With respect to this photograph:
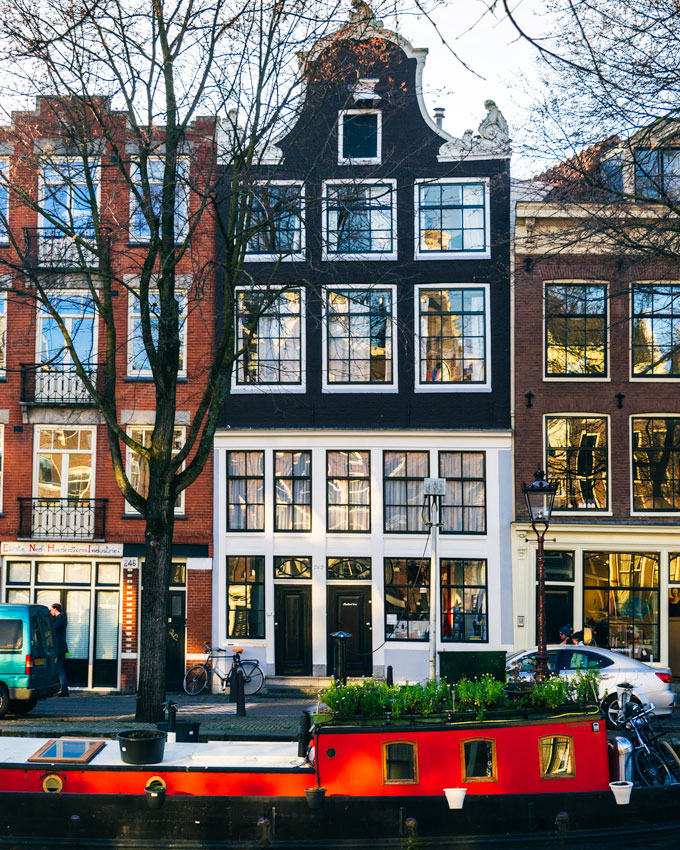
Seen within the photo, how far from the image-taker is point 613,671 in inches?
747

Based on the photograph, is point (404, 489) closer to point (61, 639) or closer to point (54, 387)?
point (61, 639)

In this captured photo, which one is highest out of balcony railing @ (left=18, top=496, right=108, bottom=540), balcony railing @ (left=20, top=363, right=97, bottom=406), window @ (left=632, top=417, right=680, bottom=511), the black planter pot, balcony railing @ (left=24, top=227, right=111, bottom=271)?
balcony railing @ (left=24, top=227, right=111, bottom=271)

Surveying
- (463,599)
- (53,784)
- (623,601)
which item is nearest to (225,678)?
(463,599)

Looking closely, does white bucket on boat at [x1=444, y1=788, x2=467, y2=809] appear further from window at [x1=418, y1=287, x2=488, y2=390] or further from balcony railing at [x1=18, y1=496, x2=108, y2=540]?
balcony railing at [x1=18, y1=496, x2=108, y2=540]

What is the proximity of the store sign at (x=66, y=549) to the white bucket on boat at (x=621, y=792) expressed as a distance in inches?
637

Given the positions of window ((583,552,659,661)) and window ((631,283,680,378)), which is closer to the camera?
window ((583,552,659,661))

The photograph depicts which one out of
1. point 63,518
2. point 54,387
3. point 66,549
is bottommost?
point 66,549

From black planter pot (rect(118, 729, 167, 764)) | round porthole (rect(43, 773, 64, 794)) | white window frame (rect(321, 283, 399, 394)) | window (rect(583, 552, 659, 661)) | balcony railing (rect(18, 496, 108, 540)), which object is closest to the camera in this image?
black planter pot (rect(118, 729, 167, 764))

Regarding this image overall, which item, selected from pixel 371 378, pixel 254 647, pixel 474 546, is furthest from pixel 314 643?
pixel 371 378

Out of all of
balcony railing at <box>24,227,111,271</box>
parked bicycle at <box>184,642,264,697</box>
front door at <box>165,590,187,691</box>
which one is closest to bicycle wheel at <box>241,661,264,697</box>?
parked bicycle at <box>184,642,264,697</box>

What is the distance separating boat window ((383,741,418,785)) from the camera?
12.4m

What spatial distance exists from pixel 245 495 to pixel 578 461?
27.7 ft

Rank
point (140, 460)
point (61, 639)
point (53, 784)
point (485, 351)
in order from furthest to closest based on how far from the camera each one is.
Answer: point (140, 460) < point (485, 351) < point (61, 639) < point (53, 784)

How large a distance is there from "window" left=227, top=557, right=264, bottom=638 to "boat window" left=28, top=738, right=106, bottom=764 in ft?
39.7
